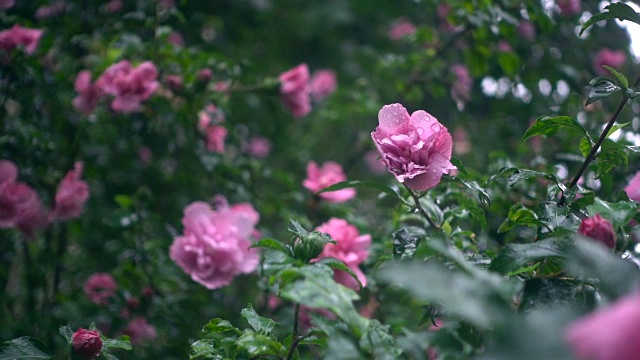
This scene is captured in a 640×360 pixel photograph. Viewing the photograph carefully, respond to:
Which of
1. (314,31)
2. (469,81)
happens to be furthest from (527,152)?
(314,31)

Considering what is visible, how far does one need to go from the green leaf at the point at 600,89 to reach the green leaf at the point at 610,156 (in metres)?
0.06

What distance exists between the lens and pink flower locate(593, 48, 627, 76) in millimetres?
1666

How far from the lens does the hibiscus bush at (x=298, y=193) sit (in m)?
0.59

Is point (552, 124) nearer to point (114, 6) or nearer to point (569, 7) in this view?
point (569, 7)

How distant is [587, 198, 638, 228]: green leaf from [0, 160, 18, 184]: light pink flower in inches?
40.2

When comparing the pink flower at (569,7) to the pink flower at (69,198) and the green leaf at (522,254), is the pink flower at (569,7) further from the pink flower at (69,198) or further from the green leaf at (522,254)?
the pink flower at (69,198)

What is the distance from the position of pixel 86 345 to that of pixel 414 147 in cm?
48

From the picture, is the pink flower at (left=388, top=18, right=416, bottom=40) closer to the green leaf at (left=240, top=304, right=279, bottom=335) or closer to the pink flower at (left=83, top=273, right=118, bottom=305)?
the pink flower at (left=83, top=273, right=118, bottom=305)

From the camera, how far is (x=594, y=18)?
72cm

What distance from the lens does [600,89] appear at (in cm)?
74

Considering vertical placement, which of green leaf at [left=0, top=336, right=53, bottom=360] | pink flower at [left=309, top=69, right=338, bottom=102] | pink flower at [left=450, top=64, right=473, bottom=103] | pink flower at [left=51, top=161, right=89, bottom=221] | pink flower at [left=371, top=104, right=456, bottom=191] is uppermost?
pink flower at [left=371, top=104, right=456, bottom=191]

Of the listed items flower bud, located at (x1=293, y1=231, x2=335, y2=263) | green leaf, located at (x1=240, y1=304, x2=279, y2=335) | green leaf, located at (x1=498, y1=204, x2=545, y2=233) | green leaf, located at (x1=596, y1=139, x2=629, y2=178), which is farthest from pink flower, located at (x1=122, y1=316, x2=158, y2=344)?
green leaf, located at (x1=596, y1=139, x2=629, y2=178)

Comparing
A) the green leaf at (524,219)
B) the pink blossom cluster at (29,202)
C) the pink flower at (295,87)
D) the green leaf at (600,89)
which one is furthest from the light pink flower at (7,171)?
the green leaf at (600,89)

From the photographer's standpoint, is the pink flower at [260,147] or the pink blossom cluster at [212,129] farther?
the pink flower at [260,147]
